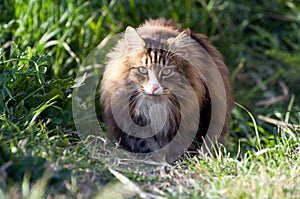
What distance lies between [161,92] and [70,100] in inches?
33.5

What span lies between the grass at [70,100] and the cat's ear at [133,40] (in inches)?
22.2

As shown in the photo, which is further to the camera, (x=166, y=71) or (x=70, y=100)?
(x=70, y=100)

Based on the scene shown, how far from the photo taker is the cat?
131 inches

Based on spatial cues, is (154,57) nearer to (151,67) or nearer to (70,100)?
(151,67)

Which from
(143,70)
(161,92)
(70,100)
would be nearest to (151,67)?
(143,70)

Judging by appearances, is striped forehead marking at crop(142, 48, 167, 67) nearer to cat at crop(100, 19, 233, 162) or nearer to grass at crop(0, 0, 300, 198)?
cat at crop(100, 19, 233, 162)

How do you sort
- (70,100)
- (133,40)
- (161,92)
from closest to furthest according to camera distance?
(161,92)
(133,40)
(70,100)

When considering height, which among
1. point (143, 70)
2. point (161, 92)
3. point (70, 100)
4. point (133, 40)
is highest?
point (133, 40)

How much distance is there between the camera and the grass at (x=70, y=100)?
2672mm

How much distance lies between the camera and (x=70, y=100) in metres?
3.85

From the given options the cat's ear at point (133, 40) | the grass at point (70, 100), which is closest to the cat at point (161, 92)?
the cat's ear at point (133, 40)

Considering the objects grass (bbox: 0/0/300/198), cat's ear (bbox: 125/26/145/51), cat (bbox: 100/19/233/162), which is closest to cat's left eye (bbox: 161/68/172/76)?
cat (bbox: 100/19/233/162)

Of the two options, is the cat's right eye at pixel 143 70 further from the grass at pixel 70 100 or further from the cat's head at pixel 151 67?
the grass at pixel 70 100

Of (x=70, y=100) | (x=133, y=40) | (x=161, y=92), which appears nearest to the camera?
(x=161, y=92)
